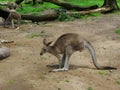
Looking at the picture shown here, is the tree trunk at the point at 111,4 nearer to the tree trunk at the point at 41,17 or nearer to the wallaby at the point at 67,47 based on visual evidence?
the tree trunk at the point at 41,17

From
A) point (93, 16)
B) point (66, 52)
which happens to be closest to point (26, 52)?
point (66, 52)

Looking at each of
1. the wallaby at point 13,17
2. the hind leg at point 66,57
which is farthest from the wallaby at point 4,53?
the wallaby at point 13,17

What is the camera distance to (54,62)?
847 centimetres

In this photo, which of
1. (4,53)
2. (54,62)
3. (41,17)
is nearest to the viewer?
(54,62)

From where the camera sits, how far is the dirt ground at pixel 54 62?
6.94m

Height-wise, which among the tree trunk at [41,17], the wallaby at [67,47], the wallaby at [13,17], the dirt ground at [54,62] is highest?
the wallaby at [67,47]

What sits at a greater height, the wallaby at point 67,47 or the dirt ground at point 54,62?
the wallaby at point 67,47

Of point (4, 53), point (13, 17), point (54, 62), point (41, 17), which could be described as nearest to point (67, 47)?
point (54, 62)

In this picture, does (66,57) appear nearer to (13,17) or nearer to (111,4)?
(13,17)

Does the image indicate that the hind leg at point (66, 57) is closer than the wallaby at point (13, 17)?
Yes

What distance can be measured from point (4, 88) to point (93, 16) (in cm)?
988

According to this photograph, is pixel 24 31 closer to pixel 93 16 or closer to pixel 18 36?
pixel 18 36

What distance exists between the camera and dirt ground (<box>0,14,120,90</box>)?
6938 millimetres

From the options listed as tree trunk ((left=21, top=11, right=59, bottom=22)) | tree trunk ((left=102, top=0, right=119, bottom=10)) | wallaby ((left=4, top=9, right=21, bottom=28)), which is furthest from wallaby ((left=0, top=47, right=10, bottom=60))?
tree trunk ((left=102, top=0, right=119, bottom=10))
